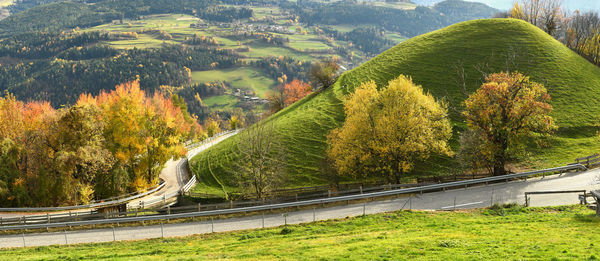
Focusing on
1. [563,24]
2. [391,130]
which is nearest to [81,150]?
[391,130]

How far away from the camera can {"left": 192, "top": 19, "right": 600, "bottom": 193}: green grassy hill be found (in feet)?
175

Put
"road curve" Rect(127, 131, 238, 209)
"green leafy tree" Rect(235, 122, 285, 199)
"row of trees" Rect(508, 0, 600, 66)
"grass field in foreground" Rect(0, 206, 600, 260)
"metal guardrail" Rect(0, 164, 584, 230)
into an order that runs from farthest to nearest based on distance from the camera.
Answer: "row of trees" Rect(508, 0, 600, 66) → "road curve" Rect(127, 131, 238, 209) → "green leafy tree" Rect(235, 122, 285, 199) → "metal guardrail" Rect(0, 164, 584, 230) → "grass field in foreground" Rect(0, 206, 600, 260)

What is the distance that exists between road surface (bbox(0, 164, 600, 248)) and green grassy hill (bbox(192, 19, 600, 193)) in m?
10.5

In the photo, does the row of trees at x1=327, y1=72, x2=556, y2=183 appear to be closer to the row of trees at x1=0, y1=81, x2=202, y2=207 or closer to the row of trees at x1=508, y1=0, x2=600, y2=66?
the row of trees at x1=0, y1=81, x2=202, y2=207

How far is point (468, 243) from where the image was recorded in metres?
21.2

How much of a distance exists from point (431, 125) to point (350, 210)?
1684cm

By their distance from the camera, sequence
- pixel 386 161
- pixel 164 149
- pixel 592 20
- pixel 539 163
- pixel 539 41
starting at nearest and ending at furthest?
1. pixel 386 161
2. pixel 539 163
3. pixel 164 149
4. pixel 539 41
5. pixel 592 20

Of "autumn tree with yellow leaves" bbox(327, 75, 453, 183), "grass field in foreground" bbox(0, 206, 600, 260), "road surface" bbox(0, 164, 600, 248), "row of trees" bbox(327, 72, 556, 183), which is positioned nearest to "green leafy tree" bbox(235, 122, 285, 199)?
"autumn tree with yellow leaves" bbox(327, 75, 453, 183)

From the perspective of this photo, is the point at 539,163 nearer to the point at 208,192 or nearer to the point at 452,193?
the point at 452,193

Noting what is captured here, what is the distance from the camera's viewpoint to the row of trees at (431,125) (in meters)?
39.9

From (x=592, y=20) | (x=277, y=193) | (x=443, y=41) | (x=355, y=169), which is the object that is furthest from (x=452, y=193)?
(x=592, y=20)

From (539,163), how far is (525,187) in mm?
11764

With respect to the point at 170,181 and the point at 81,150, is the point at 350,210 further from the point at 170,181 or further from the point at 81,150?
the point at 170,181

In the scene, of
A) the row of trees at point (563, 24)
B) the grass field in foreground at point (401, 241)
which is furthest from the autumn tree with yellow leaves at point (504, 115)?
the row of trees at point (563, 24)
